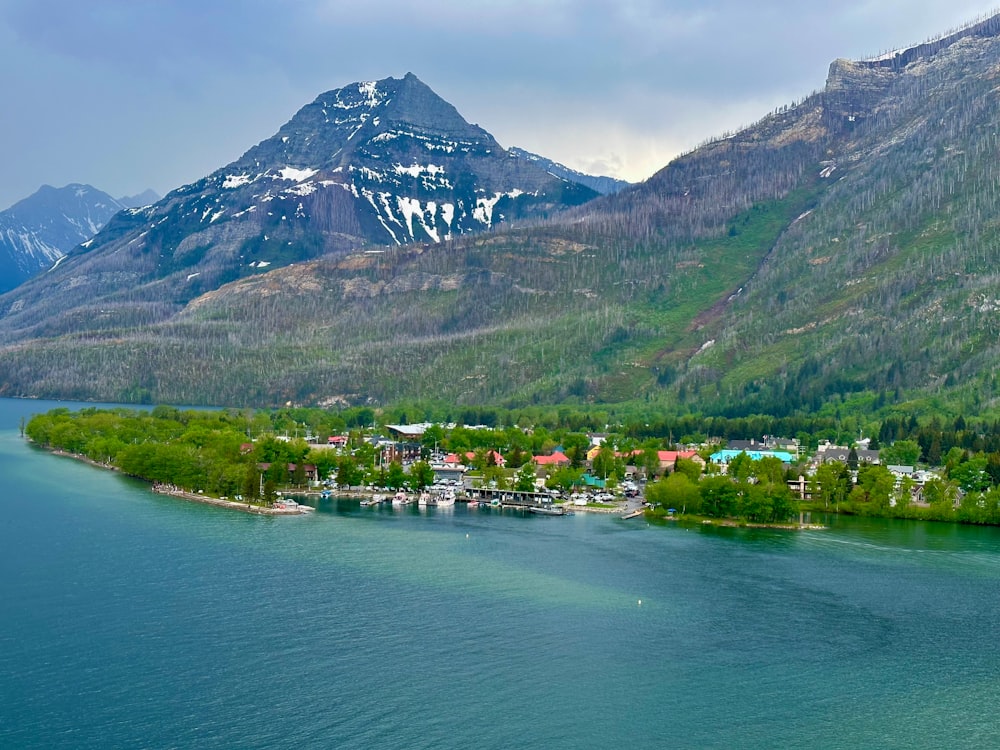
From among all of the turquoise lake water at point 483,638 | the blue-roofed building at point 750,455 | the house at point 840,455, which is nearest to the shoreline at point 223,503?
the turquoise lake water at point 483,638

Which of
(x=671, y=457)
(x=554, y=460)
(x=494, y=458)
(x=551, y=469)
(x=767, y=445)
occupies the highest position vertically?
(x=767, y=445)

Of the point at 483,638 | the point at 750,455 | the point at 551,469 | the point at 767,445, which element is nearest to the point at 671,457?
the point at 750,455

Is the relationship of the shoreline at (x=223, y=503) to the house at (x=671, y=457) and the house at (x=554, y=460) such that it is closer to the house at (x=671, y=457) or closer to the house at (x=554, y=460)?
the house at (x=554, y=460)

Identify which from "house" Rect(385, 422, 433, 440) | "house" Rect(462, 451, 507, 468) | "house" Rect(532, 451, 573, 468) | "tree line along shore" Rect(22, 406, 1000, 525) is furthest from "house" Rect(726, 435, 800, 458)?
"house" Rect(385, 422, 433, 440)

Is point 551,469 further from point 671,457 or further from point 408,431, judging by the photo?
point 408,431

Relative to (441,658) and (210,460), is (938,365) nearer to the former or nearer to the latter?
(210,460)

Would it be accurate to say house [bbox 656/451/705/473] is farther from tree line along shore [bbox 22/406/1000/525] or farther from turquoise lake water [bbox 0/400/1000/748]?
turquoise lake water [bbox 0/400/1000/748]
